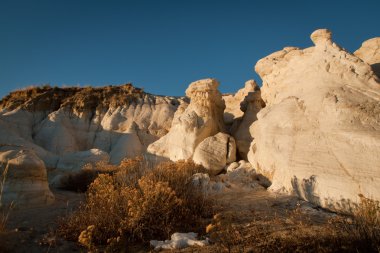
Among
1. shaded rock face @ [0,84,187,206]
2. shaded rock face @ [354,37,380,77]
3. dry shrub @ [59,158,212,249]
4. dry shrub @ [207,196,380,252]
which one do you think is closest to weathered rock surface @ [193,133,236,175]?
dry shrub @ [59,158,212,249]

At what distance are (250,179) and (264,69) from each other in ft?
15.6

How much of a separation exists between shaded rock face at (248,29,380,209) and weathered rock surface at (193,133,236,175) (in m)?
0.94

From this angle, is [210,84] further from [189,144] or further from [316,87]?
[316,87]

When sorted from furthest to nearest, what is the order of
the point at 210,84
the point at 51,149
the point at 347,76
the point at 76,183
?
the point at 51,149 → the point at 210,84 → the point at 76,183 → the point at 347,76

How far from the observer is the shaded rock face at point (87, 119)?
17547 millimetres

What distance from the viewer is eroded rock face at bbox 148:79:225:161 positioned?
11.9 m

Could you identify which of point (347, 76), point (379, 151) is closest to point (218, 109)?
point (347, 76)

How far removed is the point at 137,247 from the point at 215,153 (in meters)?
6.75

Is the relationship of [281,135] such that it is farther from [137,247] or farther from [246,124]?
[137,247]

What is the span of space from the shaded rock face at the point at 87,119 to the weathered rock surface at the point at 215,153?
5.98m

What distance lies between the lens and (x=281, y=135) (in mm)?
8414

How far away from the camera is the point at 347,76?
8.66 m

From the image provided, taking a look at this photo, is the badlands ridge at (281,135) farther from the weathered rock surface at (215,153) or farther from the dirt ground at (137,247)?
the dirt ground at (137,247)

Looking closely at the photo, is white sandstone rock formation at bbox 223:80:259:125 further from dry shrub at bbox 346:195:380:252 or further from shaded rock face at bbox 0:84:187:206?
dry shrub at bbox 346:195:380:252
